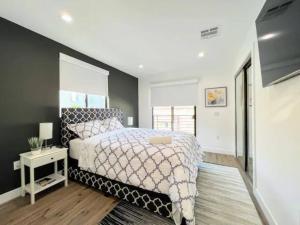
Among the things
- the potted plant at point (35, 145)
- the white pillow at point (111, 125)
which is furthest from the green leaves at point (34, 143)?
the white pillow at point (111, 125)

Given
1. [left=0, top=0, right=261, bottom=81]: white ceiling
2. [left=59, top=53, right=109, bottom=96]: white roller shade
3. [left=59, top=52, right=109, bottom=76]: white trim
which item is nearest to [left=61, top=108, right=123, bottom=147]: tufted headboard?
[left=59, top=53, right=109, bottom=96]: white roller shade

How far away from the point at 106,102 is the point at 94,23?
2.15m

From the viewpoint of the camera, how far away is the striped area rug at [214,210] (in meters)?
1.62

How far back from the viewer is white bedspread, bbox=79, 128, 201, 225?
1503 mm

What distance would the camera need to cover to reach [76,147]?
248cm

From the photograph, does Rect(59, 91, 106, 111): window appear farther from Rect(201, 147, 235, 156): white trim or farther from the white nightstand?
Rect(201, 147, 235, 156): white trim

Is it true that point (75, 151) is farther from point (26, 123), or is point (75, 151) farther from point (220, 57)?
point (220, 57)

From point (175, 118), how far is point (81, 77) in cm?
317

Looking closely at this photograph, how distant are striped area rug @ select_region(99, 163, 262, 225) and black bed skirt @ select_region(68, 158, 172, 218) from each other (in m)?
0.09

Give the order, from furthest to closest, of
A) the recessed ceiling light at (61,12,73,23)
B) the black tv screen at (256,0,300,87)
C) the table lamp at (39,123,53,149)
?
the table lamp at (39,123,53,149) < the recessed ceiling light at (61,12,73,23) < the black tv screen at (256,0,300,87)

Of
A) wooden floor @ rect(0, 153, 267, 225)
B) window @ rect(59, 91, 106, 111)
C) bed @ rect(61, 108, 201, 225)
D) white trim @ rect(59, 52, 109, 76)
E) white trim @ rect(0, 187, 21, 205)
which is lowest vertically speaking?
wooden floor @ rect(0, 153, 267, 225)

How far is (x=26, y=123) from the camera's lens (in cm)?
222

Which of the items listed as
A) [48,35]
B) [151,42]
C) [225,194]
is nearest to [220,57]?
[151,42]

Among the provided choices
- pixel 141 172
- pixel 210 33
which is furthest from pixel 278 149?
pixel 210 33
